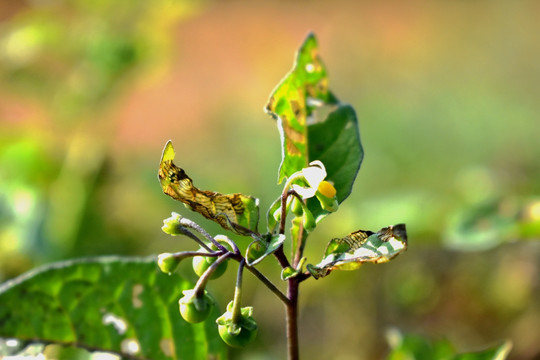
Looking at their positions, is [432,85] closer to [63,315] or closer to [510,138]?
[510,138]

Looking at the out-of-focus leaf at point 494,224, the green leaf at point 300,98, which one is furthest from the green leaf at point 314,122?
the out-of-focus leaf at point 494,224

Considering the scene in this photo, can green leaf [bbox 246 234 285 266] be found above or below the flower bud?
below

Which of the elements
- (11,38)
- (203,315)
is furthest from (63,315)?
(11,38)

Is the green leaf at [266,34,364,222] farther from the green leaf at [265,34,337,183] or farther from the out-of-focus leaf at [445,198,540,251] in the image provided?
the out-of-focus leaf at [445,198,540,251]

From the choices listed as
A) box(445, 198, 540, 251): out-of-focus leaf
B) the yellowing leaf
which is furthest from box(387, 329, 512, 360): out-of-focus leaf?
the yellowing leaf

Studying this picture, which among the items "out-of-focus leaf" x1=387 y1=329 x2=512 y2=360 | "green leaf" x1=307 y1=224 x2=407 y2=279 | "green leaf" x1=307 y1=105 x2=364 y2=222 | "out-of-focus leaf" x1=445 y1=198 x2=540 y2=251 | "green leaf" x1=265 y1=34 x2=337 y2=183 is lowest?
"out-of-focus leaf" x1=387 y1=329 x2=512 y2=360

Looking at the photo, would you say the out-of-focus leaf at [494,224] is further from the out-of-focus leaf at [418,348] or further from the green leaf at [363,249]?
the green leaf at [363,249]

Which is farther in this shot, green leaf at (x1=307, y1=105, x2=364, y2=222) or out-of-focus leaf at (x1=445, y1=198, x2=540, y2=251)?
out-of-focus leaf at (x1=445, y1=198, x2=540, y2=251)
